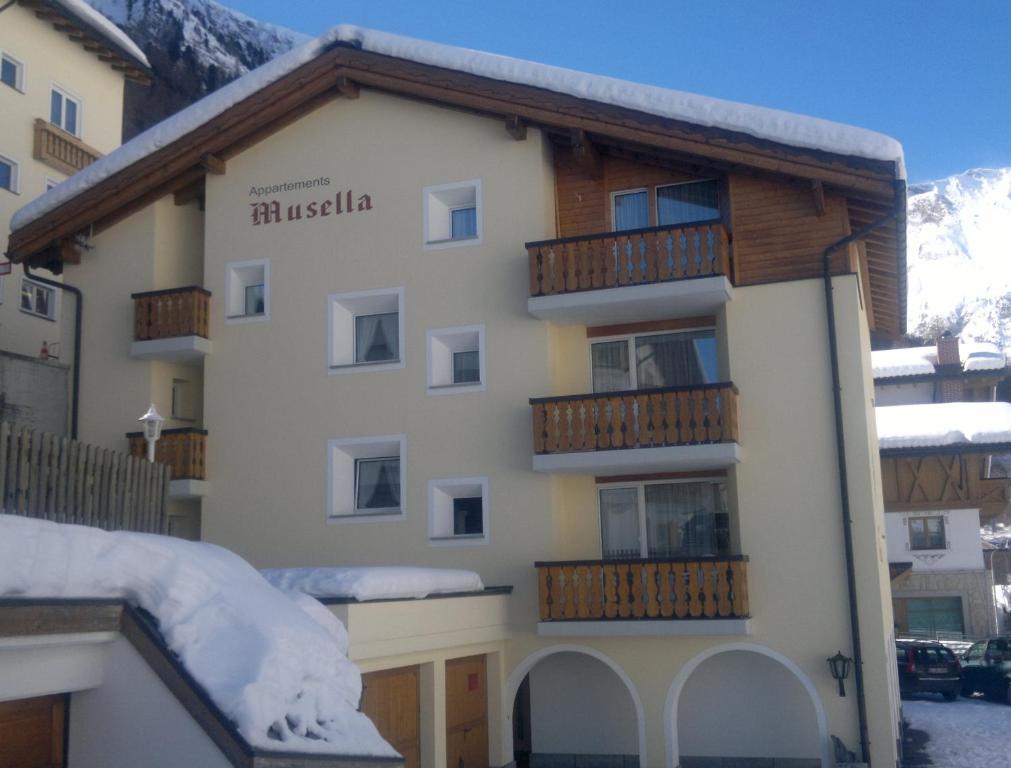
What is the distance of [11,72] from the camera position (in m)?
28.1

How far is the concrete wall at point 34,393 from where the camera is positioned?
19406 millimetres

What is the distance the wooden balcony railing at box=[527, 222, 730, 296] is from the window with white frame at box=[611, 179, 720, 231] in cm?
108

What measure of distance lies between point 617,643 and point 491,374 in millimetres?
4679

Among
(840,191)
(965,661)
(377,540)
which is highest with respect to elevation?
(840,191)

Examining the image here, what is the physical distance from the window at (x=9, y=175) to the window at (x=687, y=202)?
1802 cm

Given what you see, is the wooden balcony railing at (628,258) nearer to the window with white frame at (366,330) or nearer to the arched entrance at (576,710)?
the window with white frame at (366,330)

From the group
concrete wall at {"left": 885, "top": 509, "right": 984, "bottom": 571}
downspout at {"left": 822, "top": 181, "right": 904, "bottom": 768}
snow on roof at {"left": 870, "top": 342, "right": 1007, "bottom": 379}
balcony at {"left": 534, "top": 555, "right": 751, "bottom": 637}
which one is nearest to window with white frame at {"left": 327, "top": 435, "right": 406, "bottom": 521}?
balcony at {"left": 534, "top": 555, "right": 751, "bottom": 637}

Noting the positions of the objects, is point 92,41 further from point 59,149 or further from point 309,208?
point 309,208

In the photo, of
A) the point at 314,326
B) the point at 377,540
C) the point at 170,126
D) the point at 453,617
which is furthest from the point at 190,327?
the point at 453,617

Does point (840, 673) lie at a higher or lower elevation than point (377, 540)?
lower

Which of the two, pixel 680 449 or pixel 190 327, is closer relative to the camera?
pixel 680 449

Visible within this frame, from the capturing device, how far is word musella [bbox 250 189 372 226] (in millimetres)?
19469

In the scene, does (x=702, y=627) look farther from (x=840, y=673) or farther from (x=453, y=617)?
(x=453, y=617)

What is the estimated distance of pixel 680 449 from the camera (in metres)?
16.6
